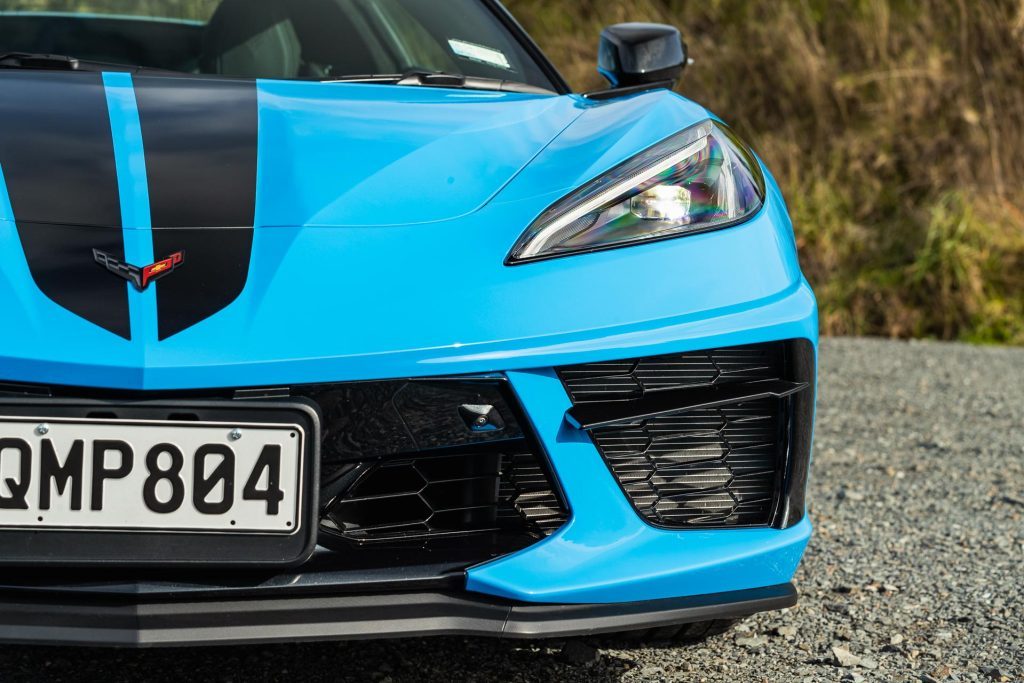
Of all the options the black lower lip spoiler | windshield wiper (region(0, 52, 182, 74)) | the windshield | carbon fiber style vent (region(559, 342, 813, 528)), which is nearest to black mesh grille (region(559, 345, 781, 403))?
carbon fiber style vent (region(559, 342, 813, 528))

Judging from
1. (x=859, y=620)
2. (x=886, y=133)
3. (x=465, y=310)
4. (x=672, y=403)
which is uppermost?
(x=465, y=310)

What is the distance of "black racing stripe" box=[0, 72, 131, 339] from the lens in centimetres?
142

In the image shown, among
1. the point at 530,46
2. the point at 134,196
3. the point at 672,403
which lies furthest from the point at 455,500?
the point at 530,46

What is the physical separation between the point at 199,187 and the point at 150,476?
1.49 feet

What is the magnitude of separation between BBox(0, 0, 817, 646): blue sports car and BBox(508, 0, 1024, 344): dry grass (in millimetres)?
3316

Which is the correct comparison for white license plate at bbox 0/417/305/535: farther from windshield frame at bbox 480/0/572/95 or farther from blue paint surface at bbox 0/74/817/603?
windshield frame at bbox 480/0/572/95

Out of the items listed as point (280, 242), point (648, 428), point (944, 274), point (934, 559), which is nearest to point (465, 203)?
point (280, 242)

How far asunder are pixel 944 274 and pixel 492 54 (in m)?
2.97

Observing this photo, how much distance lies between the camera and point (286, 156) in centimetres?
173

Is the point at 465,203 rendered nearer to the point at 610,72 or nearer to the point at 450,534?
the point at 450,534

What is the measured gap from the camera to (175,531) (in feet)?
4.47

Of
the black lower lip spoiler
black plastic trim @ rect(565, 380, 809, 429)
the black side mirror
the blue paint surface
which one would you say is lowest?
the black lower lip spoiler

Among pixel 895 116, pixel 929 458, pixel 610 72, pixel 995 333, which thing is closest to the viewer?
pixel 610 72

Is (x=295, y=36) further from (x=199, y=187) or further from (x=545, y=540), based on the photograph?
(x=545, y=540)
